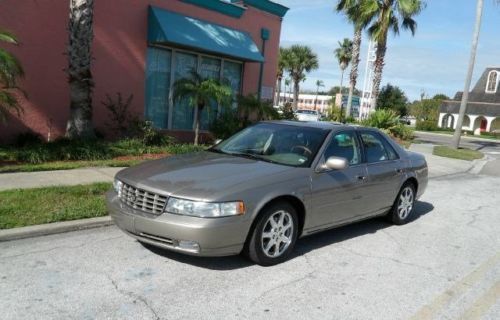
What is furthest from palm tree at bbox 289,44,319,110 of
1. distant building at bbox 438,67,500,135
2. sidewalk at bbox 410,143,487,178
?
sidewalk at bbox 410,143,487,178

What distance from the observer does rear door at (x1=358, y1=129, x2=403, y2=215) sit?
6.22 metres

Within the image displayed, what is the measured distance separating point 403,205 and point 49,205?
4.85 metres

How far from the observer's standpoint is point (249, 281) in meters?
4.53

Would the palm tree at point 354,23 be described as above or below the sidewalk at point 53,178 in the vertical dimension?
above

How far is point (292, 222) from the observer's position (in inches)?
201

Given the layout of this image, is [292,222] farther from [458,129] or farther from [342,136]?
[458,129]

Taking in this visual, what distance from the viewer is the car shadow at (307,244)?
16.0ft

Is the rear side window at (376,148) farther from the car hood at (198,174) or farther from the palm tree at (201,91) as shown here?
the palm tree at (201,91)

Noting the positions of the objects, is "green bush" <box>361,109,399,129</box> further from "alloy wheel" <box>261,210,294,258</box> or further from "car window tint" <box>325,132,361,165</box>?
"alloy wheel" <box>261,210,294,258</box>

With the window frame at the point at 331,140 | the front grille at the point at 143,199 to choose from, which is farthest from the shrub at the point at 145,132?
the front grille at the point at 143,199

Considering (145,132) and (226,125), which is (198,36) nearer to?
(226,125)

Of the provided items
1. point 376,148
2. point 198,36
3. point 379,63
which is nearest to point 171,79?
point 198,36

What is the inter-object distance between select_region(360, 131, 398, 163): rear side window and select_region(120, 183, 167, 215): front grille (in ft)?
9.64

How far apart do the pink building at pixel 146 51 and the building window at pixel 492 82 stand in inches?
2346
